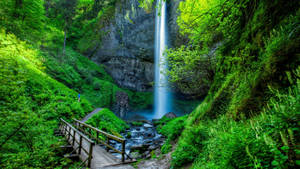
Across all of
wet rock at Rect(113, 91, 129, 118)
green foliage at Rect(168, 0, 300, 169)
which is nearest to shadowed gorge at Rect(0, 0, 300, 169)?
green foliage at Rect(168, 0, 300, 169)

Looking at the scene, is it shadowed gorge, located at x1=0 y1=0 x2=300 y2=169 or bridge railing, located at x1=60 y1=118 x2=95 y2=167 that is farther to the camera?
bridge railing, located at x1=60 y1=118 x2=95 y2=167

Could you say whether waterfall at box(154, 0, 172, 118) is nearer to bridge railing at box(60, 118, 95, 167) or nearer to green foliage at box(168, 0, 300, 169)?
bridge railing at box(60, 118, 95, 167)

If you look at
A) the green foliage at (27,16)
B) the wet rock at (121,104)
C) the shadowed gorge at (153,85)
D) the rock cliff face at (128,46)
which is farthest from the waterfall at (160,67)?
the green foliage at (27,16)

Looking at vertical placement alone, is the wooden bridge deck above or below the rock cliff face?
below

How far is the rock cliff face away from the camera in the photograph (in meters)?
27.7

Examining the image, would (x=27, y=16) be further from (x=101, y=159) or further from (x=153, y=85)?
(x=101, y=159)

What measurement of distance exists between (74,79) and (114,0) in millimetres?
20577

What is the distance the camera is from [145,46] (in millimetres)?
28109

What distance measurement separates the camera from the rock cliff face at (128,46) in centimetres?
2772

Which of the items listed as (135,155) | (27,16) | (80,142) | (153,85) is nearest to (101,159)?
(80,142)

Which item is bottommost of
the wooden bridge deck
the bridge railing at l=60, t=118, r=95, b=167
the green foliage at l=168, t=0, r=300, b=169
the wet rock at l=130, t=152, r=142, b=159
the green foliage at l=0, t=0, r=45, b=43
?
the wet rock at l=130, t=152, r=142, b=159

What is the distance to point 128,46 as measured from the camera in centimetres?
2878

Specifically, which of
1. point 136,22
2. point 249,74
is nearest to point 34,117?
A: point 249,74

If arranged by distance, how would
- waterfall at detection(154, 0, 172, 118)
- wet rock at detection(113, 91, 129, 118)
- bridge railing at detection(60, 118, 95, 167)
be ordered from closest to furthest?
1. bridge railing at detection(60, 118, 95, 167)
2. wet rock at detection(113, 91, 129, 118)
3. waterfall at detection(154, 0, 172, 118)
